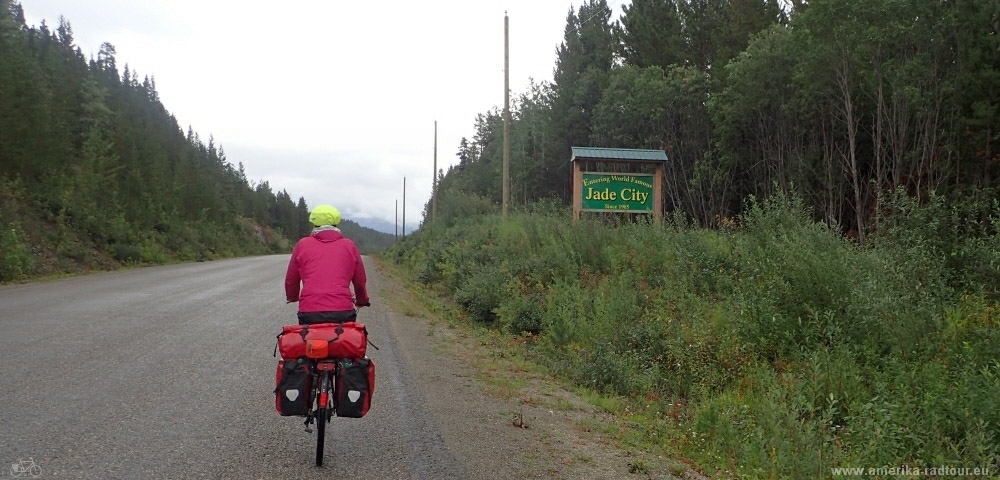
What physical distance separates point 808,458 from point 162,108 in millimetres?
122645

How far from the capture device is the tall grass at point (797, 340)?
568 centimetres

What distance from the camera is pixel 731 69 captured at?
32.7 m

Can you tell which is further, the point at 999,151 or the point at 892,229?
the point at 999,151

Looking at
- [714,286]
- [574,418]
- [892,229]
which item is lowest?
[574,418]

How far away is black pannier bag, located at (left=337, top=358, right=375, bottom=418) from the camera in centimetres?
503

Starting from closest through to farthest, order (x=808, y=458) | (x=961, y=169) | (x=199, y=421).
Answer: (x=808, y=458) → (x=199, y=421) → (x=961, y=169)

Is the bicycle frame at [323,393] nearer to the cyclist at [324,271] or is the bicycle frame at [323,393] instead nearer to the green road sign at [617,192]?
the cyclist at [324,271]

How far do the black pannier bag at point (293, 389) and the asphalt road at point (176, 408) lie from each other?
447 millimetres

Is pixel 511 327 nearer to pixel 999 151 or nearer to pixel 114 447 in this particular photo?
pixel 114 447

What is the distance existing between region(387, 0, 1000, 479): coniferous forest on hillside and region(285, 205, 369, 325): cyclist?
2.68 meters

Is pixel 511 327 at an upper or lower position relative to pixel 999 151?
lower

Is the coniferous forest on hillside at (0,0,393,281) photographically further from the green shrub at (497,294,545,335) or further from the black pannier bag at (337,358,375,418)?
the black pannier bag at (337,358,375,418)

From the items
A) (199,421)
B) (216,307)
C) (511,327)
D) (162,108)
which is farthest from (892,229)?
(162,108)

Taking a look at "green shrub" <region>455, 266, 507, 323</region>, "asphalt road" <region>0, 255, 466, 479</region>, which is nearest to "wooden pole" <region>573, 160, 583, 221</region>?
"green shrub" <region>455, 266, 507, 323</region>
